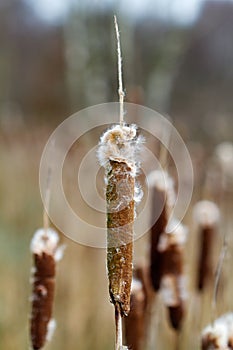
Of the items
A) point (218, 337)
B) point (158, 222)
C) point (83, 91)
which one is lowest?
point (218, 337)

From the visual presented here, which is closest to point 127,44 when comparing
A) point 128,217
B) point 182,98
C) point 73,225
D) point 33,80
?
point 73,225

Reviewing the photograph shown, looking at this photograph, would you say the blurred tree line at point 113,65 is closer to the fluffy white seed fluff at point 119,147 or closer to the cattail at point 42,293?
the cattail at point 42,293

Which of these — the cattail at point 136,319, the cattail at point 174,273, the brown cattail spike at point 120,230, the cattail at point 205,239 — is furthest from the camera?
the cattail at point 205,239

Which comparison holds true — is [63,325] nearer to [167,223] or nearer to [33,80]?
[167,223]

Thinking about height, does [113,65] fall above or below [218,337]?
above

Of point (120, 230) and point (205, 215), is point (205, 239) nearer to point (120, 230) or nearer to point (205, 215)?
point (205, 215)

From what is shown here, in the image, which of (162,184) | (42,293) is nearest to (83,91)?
(162,184)

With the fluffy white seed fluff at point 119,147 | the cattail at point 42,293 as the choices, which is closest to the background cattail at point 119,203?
the fluffy white seed fluff at point 119,147
